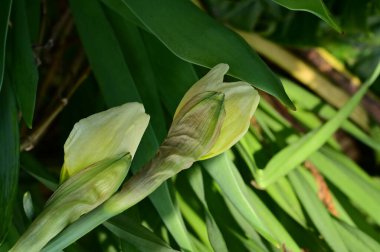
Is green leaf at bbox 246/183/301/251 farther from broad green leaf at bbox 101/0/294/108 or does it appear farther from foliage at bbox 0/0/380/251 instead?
broad green leaf at bbox 101/0/294/108

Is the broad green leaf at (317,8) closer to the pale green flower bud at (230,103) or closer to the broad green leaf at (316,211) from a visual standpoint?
the pale green flower bud at (230,103)

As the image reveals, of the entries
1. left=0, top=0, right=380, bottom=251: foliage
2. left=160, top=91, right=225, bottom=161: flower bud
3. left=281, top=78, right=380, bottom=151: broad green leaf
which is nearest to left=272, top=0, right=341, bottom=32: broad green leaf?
left=0, top=0, right=380, bottom=251: foliage

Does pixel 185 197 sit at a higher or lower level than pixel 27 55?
lower

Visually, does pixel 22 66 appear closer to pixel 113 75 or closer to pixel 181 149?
pixel 113 75

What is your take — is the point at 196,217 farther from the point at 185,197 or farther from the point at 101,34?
the point at 101,34

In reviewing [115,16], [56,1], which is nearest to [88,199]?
[115,16]

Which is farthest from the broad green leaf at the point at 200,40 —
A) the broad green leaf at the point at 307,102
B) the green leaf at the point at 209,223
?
the broad green leaf at the point at 307,102
